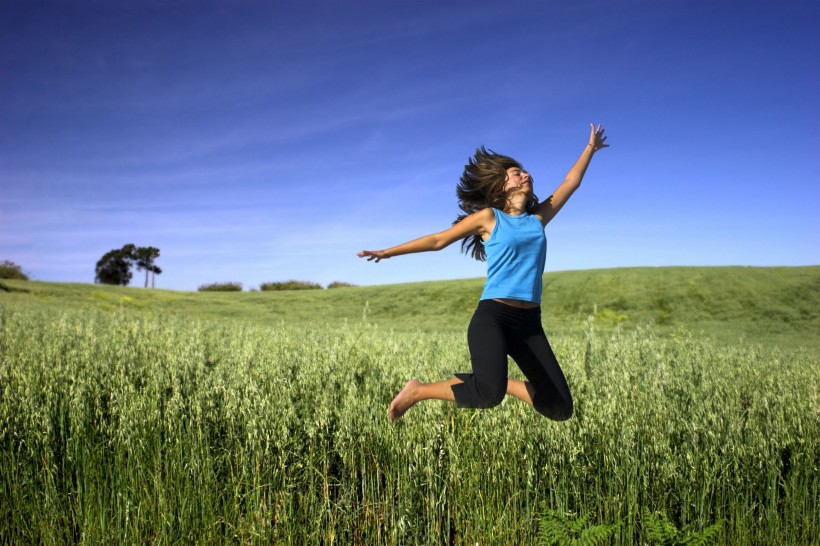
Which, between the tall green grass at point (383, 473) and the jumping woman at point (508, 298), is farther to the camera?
the tall green grass at point (383, 473)

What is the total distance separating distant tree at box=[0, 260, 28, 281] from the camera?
159 ft

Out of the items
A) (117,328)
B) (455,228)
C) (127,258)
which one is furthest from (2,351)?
(127,258)

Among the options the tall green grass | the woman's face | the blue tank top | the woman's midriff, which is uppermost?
the woman's face

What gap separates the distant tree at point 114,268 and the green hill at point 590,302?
27.3 m

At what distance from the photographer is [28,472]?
13.4 feet

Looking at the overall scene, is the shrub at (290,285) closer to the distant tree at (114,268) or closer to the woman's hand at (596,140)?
the distant tree at (114,268)

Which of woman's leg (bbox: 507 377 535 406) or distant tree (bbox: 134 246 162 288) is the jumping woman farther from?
distant tree (bbox: 134 246 162 288)

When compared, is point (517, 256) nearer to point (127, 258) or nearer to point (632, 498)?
point (632, 498)

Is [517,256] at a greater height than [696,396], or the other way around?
[517,256]

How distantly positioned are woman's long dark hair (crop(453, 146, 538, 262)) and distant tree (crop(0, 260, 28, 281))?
5794 cm

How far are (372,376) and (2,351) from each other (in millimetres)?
5920

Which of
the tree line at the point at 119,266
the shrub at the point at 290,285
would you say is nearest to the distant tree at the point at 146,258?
the tree line at the point at 119,266

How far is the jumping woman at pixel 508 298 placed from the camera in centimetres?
298

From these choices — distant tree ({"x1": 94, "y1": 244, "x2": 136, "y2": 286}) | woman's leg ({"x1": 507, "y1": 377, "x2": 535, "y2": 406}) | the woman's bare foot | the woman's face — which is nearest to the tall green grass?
the woman's bare foot
